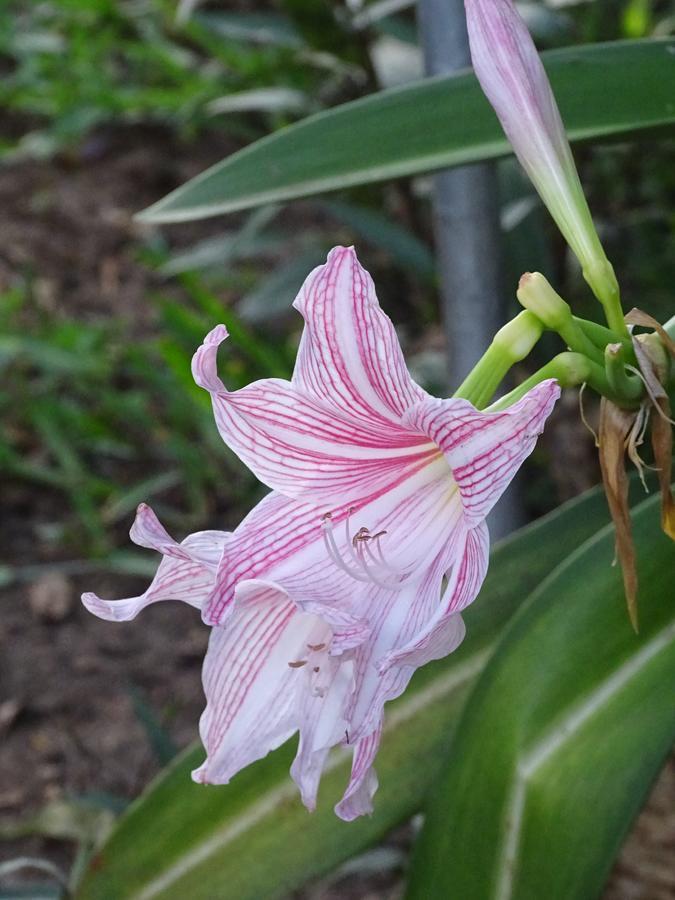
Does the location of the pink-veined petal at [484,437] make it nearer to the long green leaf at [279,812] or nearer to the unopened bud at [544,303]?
the unopened bud at [544,303]

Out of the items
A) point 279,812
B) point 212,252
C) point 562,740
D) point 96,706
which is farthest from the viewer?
point 212,252

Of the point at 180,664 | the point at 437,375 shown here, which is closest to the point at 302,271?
the point at 437,375

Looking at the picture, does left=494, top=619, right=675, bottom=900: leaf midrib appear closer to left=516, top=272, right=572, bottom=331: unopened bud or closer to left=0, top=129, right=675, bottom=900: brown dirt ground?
left=516, top=272, right=572, bottom=331: unopened bud

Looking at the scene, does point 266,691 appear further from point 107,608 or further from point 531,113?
point 531,113

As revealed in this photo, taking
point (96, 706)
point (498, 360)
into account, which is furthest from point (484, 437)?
point (96, 706)

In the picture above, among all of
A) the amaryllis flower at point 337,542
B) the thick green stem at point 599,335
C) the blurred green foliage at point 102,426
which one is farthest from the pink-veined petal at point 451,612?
the blurred green foliage at point 102,426

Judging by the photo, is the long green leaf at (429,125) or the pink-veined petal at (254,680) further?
the long green leaf at (429,125)

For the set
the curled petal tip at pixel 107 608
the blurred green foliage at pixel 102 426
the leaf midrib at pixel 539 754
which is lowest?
the blurred green foliage at pixel 102 426

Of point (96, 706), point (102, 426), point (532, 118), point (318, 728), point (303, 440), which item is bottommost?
point (96, 706)
